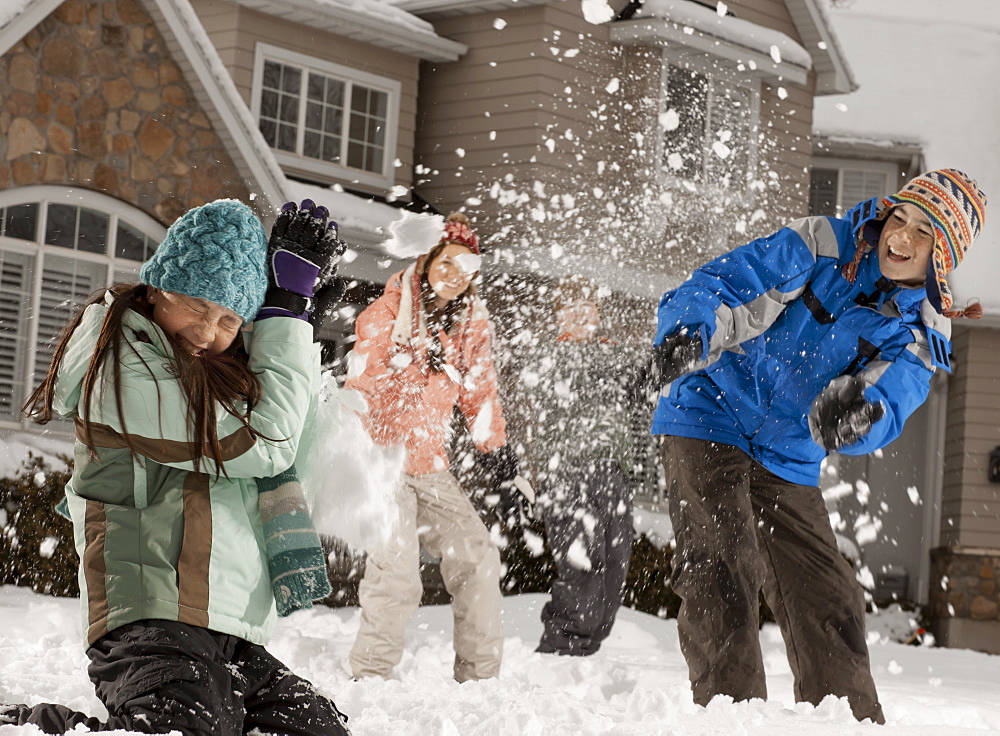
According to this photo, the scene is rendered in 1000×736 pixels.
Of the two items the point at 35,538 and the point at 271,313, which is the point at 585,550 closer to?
the point at 35,538

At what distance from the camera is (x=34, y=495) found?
816cm

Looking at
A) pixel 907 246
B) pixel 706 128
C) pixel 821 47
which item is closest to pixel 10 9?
pixel 907 246

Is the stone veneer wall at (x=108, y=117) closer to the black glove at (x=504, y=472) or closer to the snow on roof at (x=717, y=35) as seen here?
the black glove at (x=504, y=472)

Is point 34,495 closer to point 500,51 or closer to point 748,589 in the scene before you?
point 748,589

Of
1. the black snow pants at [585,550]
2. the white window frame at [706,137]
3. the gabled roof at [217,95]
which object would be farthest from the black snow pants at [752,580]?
the white window frame at [706,137]

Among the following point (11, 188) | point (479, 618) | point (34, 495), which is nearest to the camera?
point (479, 618)

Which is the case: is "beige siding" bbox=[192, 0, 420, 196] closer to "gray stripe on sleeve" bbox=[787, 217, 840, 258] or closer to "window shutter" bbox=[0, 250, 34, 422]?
"window shutter" bbox=[0, 250, 34, 422]

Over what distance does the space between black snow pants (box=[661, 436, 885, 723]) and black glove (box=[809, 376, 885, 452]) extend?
32cm

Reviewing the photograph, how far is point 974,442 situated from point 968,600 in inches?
75.7

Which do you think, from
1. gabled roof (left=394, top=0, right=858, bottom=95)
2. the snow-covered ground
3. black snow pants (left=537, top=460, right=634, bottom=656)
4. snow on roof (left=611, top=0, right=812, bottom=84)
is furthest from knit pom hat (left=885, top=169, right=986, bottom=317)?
gabled roof (left=394, top=0, right=858, bottom=95)

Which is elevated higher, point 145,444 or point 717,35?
point 717,35

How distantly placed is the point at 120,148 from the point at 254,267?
674 centimetres

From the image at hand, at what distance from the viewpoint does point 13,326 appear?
31.9ft

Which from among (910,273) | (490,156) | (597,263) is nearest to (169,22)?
(490,156)
